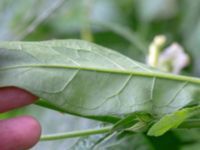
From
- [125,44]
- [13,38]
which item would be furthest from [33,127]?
[125,44]

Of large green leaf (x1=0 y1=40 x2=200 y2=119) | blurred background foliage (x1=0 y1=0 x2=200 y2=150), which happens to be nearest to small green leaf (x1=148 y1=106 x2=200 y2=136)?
large green leaf (x1=0 y1=40 x2=200 y2=119)

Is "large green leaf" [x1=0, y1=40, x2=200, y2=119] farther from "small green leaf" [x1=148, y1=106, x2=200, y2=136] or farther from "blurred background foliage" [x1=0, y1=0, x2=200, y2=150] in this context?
"blurred background foliage" [x1=0, y1=0, x2=200, y2=150]

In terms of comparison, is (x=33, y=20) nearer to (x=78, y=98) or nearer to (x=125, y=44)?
(x=125, y=44)

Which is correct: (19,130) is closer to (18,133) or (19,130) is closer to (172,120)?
(18,133)

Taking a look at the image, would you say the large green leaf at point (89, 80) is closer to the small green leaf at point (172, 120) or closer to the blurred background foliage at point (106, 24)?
the small green leaf at point (172, 120)

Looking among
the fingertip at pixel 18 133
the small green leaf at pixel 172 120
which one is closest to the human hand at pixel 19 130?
the fingertip at pixel 18 133

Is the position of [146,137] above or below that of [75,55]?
below

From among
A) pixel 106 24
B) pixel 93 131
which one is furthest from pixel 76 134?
pixel 106 24
